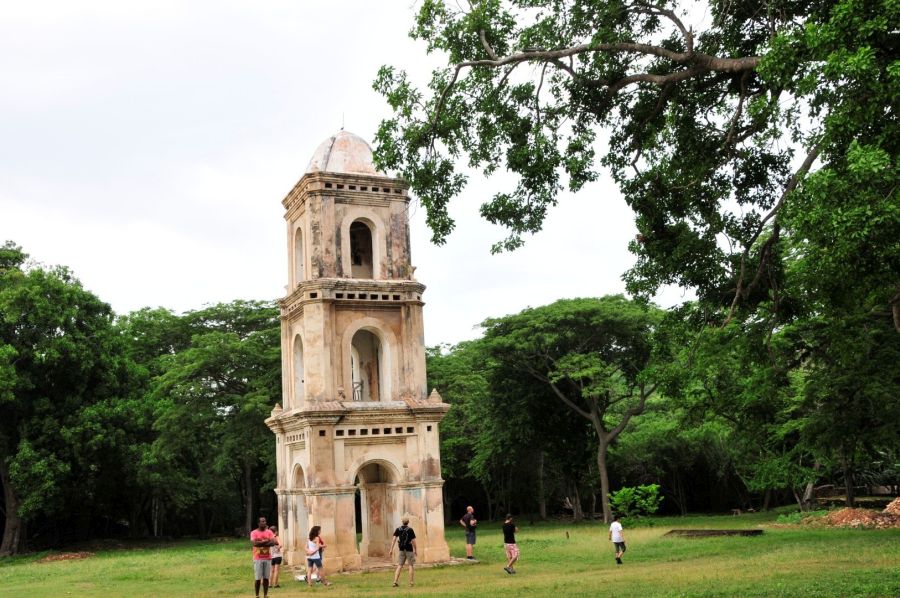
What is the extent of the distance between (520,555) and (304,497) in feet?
19.7

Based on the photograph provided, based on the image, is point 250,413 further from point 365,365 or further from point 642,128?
point 642,128

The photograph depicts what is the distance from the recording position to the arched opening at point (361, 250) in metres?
24.5

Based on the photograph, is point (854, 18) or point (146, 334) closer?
point (854, 18)

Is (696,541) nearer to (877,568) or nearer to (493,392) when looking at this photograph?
(877,568)

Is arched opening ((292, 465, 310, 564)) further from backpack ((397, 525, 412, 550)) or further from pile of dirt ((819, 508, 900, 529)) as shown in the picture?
pile of dirt ((819, 508, 900, 529))

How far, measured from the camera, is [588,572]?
734 inches

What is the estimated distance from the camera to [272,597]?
1705cm

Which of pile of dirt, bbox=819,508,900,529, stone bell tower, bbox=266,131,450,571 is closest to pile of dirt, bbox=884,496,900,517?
pile of dirt, bbox=819,508,900,529

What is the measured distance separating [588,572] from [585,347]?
60.9 feet

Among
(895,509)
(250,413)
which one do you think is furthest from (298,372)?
(895,509)

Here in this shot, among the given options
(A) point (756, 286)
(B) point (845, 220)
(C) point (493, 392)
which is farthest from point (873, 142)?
(C) point (493, 392)

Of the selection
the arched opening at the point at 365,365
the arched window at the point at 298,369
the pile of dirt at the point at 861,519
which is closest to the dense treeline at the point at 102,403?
the arched opening at the point at 365,365

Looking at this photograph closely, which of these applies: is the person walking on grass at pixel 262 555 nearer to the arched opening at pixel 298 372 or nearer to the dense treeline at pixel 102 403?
the arched opening at pixel 298 372

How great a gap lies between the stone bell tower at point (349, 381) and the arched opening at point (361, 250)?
176 mm
